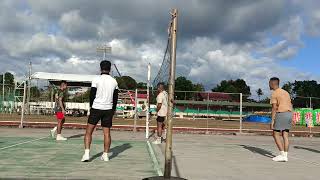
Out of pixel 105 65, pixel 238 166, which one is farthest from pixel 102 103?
pixel 238 166

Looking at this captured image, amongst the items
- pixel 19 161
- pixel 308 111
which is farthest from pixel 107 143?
pixel 308 111

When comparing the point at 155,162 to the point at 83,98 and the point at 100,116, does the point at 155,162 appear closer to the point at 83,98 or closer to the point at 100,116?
the point at 100,116

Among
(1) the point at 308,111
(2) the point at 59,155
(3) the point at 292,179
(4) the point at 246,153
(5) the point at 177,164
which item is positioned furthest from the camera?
(1) the point at 308,111

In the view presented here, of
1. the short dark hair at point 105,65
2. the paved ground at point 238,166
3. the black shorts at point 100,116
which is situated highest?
the short dark hair at point 105,65

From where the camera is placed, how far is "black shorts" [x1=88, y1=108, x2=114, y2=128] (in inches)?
336

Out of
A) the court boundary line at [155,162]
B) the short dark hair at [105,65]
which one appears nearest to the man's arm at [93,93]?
the short dark hair at [105,65]

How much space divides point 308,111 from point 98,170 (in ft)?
66.6

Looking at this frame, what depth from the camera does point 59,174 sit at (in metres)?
6.82

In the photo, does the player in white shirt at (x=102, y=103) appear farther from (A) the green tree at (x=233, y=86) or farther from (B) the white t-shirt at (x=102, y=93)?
(A) the green tree at (x=233, y=86)

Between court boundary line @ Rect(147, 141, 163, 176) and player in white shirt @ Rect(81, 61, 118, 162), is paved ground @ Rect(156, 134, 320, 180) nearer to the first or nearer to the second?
court boundary line @ Rect(147, 141, 163, 176)

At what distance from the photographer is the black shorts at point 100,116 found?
855 cm

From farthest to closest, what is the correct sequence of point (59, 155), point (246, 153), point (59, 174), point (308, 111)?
1. point (308, 111)
2. point (246, 153)
3. point (59, 155)
4. point (59, 174)

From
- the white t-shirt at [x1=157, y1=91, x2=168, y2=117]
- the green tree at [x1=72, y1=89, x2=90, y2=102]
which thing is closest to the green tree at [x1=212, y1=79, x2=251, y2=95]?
the green tree at [x1=72, y1=89, x2=90, y2=102]

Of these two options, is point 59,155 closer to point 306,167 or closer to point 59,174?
point 59,174
